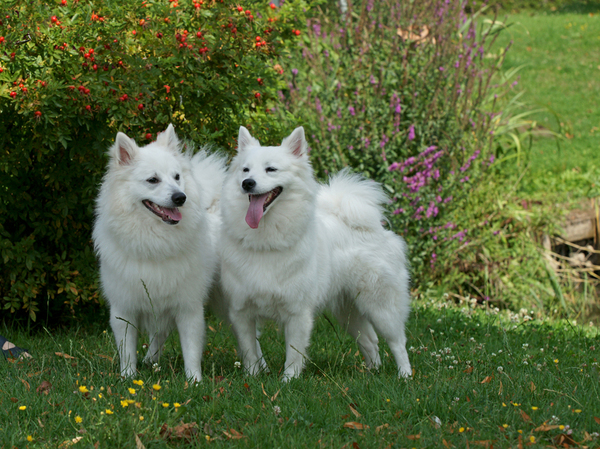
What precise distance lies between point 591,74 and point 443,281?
11750mm

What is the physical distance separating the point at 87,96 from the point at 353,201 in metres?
2.07

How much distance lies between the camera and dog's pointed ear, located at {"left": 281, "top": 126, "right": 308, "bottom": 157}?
4035mm

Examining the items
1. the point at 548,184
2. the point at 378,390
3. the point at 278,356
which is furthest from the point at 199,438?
the point at 548,184

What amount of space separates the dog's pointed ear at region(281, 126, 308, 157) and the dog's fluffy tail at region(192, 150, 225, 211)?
76cm

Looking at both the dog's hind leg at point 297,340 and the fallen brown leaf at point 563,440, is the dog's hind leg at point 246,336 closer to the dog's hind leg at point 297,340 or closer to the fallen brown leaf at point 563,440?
the dog's hind leg at point 297,340

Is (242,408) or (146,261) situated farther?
(146,261)

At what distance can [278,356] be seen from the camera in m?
4.75

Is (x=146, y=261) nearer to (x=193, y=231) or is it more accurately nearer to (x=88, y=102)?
(x=193, y=231)

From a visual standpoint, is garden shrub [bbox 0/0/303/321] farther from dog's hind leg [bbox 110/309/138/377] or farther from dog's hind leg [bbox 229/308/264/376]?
dog's hind leg [bbox 229/308/264/376]

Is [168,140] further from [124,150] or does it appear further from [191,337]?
[191,337]

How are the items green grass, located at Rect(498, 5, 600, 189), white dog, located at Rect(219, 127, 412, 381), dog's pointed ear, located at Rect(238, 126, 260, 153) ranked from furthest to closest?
1. green grass, located at Rect(498, 5, 600, 189)
2. dog's pointed ear, located at Rect(238, 126, 260, 153)
3. white dog, located at Rect(219, 127, 412, 381)

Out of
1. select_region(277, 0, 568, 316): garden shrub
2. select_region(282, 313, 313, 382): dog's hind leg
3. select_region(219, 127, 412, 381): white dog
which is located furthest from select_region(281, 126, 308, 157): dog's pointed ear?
select_region(277, 0, 568, 316): garden shrub

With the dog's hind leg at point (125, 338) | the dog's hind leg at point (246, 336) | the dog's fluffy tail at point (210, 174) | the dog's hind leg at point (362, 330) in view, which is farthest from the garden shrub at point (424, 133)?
the dog's hind leg at point (125, 338)

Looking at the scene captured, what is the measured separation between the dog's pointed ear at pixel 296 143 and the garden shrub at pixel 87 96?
3.54 feet
